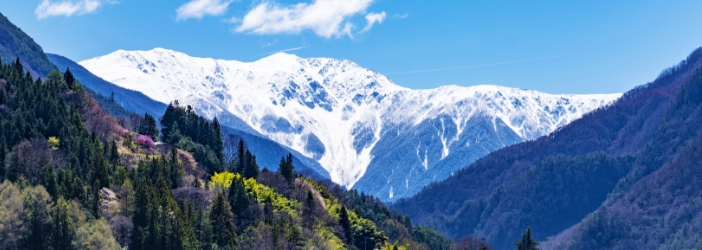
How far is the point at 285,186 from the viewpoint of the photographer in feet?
464

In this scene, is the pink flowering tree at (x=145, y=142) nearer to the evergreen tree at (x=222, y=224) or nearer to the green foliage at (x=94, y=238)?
the evergreen tree at (x=222, y=224)

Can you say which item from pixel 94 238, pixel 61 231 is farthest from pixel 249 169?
pixel 61 231

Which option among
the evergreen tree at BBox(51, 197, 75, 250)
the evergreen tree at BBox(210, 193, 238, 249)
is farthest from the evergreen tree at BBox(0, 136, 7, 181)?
the evergreen tree at BBox(210, 193, 238, 249)

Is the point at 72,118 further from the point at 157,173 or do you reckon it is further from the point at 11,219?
the point at 11,219

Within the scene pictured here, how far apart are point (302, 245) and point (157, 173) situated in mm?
23566

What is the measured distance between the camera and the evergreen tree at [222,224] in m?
104

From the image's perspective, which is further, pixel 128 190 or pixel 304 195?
pixel 304 195

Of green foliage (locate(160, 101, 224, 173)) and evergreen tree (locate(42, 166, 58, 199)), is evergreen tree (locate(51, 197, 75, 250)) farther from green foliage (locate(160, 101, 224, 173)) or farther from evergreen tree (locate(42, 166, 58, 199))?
green foliage (locate(160, 101, 224, 173))

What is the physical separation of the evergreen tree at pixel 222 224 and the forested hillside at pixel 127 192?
13cm

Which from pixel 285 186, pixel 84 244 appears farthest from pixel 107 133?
pixel 84 244

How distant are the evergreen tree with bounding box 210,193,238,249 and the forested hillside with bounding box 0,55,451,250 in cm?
13

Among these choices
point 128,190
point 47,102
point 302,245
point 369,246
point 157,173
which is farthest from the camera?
point 369,246

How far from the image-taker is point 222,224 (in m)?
106

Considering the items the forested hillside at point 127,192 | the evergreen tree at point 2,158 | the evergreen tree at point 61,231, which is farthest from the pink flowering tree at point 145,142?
the evergreen tree at point 61,231
